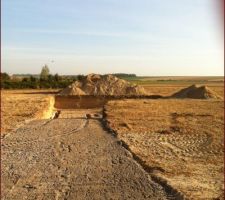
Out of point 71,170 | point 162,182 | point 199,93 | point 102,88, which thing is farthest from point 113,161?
Result: point 199,93

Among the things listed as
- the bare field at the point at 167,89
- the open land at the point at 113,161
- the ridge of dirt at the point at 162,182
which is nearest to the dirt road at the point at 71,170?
the open land at the point at 113,161

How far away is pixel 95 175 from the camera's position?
9898 mm

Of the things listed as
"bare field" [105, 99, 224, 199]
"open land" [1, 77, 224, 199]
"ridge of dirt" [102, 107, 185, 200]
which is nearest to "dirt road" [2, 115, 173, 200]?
"open land" [1, 77, 224, 199]

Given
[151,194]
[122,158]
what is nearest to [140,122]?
[122,158]

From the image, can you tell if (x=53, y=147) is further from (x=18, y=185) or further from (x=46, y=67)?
(x=46, y=67)

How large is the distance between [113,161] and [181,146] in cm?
355

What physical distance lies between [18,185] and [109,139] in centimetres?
662

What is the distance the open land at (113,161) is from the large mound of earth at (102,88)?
21.1 m

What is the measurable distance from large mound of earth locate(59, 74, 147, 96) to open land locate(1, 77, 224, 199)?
21090 millimetres

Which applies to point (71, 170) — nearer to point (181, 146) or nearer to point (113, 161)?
point (113, 161)

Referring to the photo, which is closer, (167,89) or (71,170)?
(71,170)

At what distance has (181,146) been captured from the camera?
563 inches

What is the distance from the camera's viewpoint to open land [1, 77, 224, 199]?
8.63 meters

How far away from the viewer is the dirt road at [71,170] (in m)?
8.49
